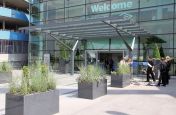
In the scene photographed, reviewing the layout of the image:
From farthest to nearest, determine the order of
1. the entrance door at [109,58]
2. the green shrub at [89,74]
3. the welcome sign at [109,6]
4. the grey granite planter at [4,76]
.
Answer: the entrance door at [109,58] → the welcome sign at [109,6] → the grey granite planter at [4,76] → the green shrub at [89,74]

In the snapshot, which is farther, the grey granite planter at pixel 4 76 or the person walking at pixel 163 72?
the grey granite planter at pixel 4 76

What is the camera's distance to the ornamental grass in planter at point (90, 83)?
1002 centimetres

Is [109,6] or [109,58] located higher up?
[109,6]

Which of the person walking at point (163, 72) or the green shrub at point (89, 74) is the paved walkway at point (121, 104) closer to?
the green shrub at point (89, 74)

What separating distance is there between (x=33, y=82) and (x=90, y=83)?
10.3 feet

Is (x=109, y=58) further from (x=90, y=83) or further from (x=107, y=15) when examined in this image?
(x=90, y=83)

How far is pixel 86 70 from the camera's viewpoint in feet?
34.1

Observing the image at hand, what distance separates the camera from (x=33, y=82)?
23.8 ft

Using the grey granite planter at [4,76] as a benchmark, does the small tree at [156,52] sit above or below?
above

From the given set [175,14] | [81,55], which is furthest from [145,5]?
[81,55]

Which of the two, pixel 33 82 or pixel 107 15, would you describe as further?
pixel 107 15

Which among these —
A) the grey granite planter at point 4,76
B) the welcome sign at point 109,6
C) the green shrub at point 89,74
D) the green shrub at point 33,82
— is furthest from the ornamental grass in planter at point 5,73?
the welcome sign at point 109,6

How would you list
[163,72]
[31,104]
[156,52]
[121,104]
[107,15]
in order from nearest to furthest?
[31,104]
[121,104]
[163,72]
[156,52]
[107,15]

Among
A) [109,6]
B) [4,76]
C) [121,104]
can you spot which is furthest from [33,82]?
[109,6]
